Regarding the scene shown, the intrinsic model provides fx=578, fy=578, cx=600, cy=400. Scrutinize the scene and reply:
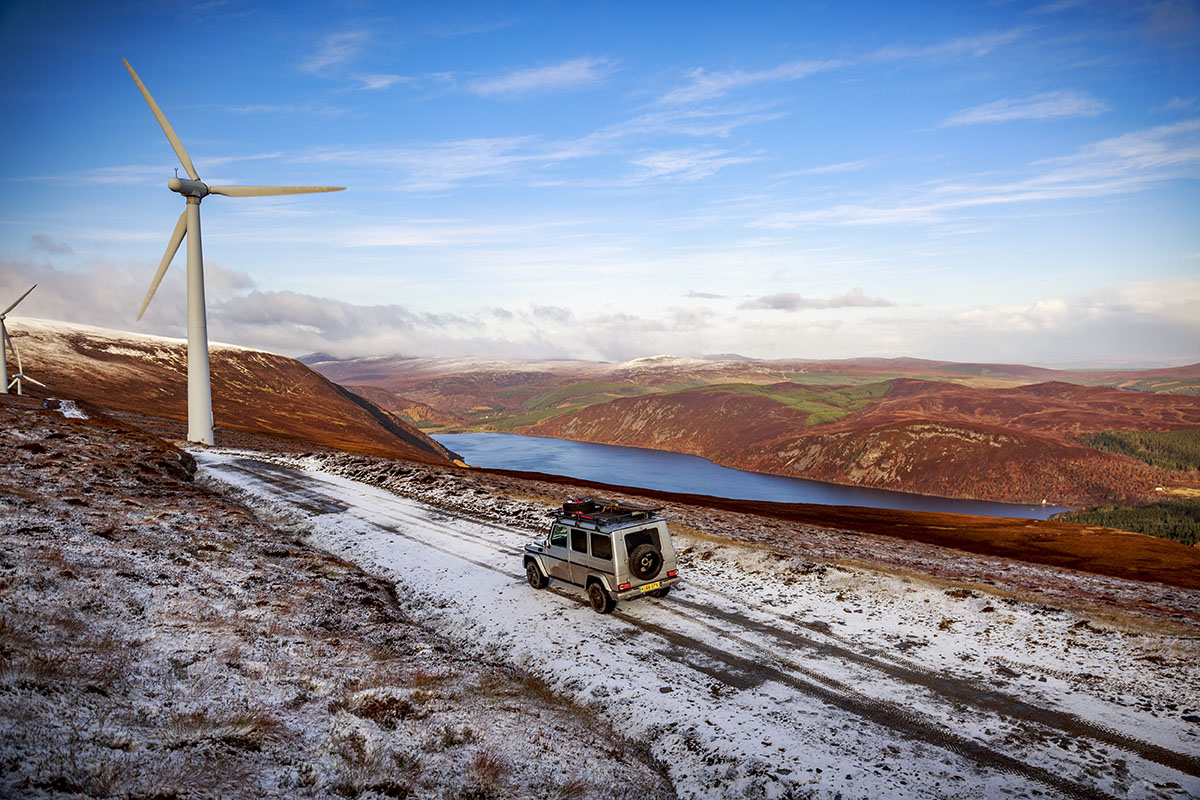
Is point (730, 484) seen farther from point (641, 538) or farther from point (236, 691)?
point (236, 691)

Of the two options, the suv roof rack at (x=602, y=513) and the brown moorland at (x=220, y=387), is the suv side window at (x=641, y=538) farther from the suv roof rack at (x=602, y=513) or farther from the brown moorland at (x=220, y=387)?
the brown moorland at (x=220, y=387)

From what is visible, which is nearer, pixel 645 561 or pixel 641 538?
pixel 645 561

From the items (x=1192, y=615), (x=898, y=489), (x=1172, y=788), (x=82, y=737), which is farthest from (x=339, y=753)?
(x=898, y=489)

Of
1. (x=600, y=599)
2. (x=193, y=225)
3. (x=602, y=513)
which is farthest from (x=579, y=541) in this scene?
(x=193, y=225)

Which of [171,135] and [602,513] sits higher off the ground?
[171,135]

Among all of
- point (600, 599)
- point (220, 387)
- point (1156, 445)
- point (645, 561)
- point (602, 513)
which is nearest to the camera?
point (645, 561)

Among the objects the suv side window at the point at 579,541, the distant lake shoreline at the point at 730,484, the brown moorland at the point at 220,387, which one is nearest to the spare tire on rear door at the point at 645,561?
the suv side window at the point at 579,541

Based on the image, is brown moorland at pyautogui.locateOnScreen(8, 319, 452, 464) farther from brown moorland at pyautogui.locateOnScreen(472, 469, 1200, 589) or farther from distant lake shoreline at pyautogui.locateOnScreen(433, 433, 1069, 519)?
brown moorland at pyautogui.locateOnScreen(472, 469, 1200, 589)
